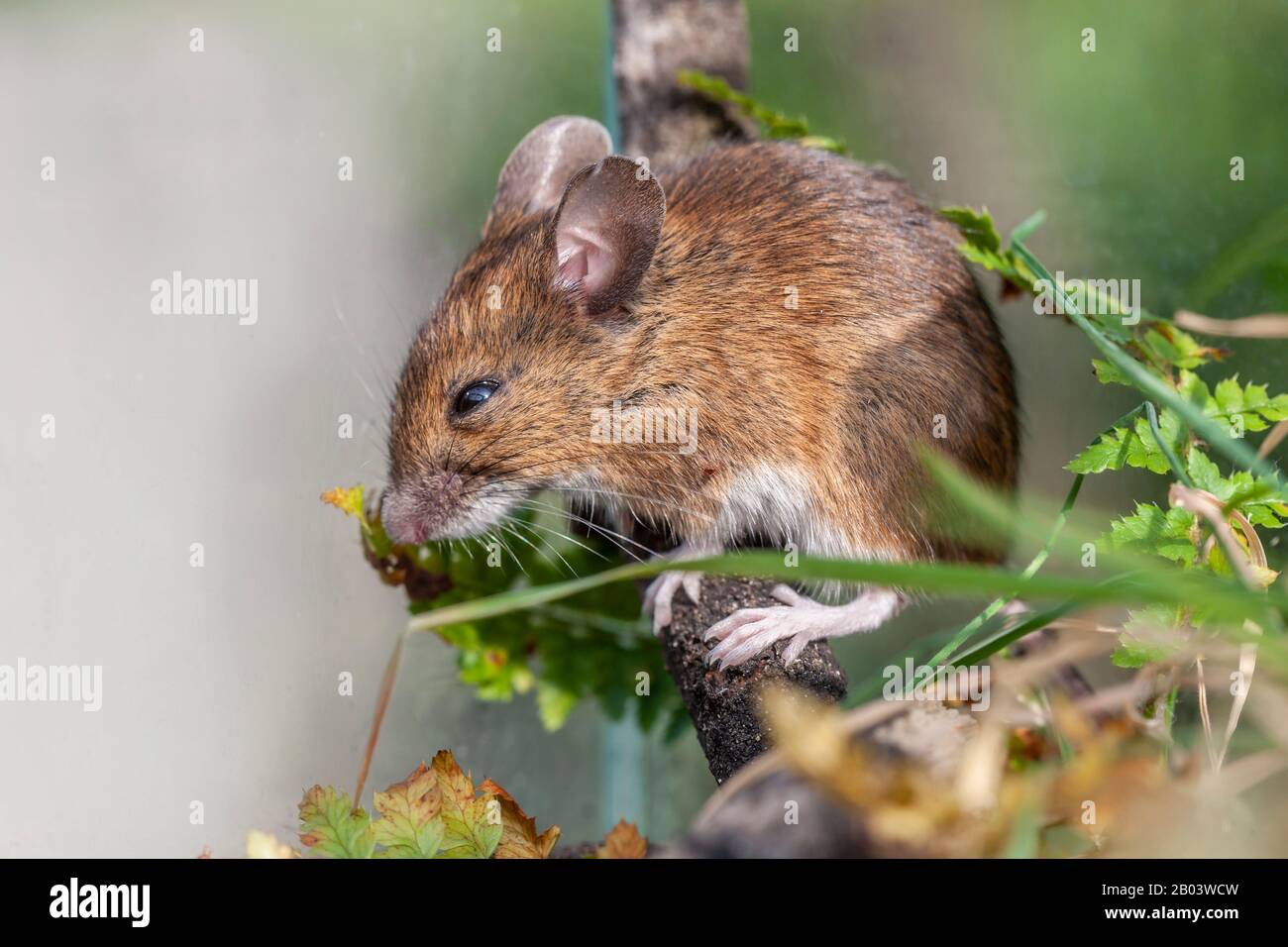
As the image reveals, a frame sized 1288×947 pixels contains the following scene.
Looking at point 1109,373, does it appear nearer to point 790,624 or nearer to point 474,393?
point 790,624

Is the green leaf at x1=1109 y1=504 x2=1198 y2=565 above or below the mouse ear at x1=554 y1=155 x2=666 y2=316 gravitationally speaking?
below

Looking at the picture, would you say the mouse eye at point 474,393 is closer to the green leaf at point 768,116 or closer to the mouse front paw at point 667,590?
the mouse front paw at point 667,590

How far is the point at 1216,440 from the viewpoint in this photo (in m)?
1.07

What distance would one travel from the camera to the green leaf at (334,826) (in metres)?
1.32

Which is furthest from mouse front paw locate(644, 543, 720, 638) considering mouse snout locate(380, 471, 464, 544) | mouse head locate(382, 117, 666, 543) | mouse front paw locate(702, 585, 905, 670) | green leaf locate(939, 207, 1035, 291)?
green leaf locate(939, 207, 1035, 291)

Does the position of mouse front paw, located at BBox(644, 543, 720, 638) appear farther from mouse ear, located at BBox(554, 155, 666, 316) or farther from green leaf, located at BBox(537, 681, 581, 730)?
mouse ear, located at BBox(554, 155, 666, 316)

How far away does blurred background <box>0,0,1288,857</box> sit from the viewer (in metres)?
2.07

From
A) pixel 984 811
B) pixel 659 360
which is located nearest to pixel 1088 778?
pixel 984 811

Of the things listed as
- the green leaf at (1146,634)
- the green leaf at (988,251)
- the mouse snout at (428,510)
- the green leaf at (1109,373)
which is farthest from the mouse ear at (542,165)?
the green leaf at (1146,634)

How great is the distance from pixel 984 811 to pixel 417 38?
232 centimetres

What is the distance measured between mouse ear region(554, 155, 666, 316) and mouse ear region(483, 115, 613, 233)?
0.34m

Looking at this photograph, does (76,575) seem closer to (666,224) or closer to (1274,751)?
(666,224)

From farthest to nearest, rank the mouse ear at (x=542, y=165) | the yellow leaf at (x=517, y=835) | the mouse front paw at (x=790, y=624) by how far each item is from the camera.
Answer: the mouse ear at (x=542, y=165)
the mouse front paw at (x=790, y=624)
the yellow leaf at (x=517, y=835)

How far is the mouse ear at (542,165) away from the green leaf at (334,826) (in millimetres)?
1397
